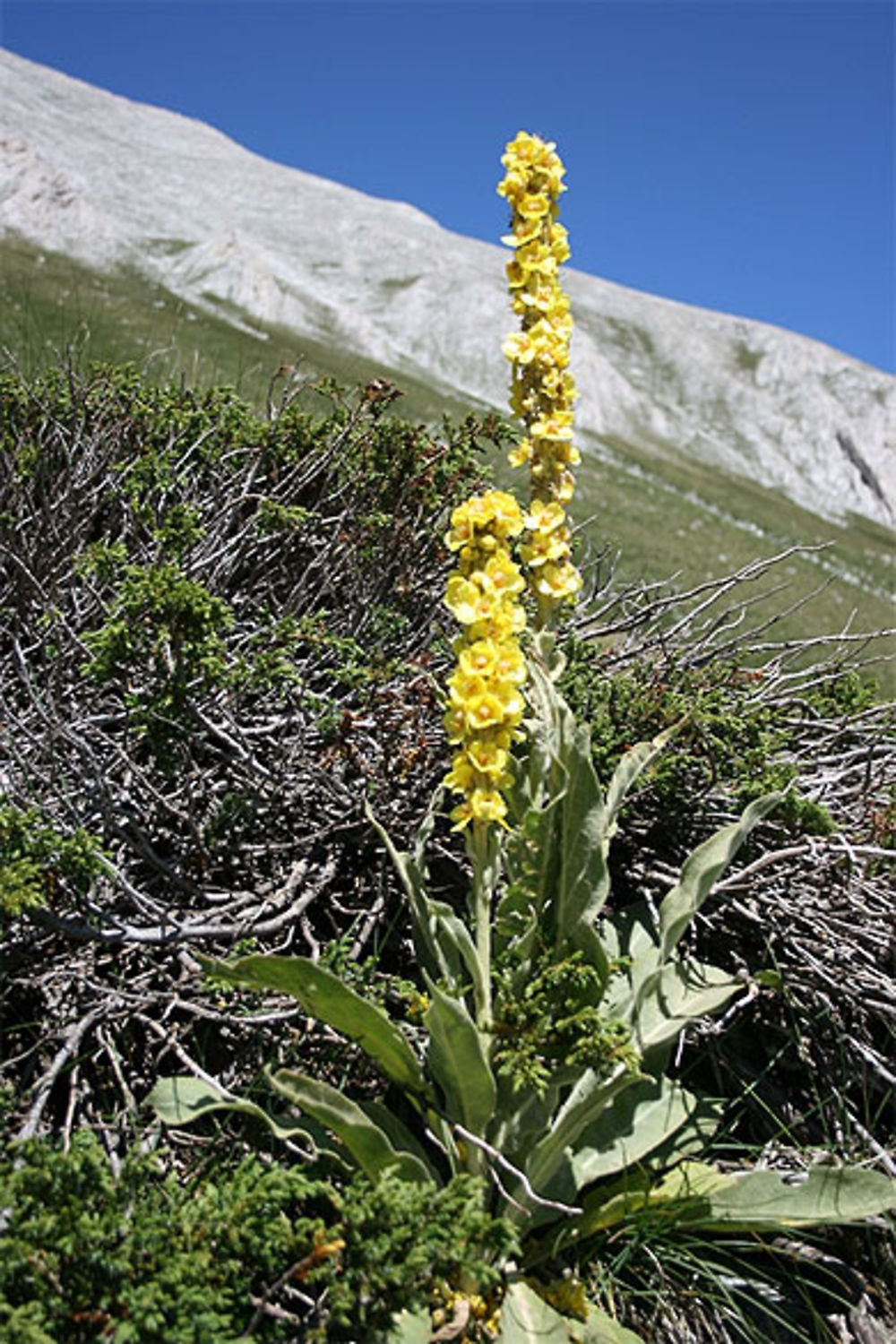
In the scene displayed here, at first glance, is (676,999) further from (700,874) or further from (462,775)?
(462,775)

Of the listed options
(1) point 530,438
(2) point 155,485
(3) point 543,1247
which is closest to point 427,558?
(2) point 155,485

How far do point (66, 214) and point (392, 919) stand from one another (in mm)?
53674

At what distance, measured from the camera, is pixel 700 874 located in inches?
92.4

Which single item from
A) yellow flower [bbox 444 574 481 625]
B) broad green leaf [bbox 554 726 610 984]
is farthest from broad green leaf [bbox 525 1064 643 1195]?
yellow flower [bbox 444 574 481 625]

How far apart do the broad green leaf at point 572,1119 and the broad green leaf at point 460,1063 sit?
14cm

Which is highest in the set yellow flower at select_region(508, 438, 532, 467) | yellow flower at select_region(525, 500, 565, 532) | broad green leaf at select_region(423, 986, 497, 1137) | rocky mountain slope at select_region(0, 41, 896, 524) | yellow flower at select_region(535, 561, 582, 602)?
rocky mountain slope at select_region(0, 41, 896, 524)

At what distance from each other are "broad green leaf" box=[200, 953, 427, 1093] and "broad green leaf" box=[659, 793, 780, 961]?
0.65 metres

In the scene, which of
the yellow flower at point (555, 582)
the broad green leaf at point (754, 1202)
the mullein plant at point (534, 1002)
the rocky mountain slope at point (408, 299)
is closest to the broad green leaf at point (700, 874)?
the mullein plant at point (534, 1002)

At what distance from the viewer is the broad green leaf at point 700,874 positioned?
2342 mm

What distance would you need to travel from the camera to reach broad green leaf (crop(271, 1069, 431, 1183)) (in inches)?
81.4

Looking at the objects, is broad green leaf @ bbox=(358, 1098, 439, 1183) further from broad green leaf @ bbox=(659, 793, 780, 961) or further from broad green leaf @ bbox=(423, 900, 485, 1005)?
broad green leaf @ bbox=(659, 793, 780, 961)

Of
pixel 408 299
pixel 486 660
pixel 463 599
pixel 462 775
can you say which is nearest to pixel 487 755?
pixel 462 775

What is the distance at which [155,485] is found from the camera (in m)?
3.36

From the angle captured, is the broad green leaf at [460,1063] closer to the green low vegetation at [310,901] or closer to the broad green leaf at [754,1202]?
the green low vegetation at [310,901]
